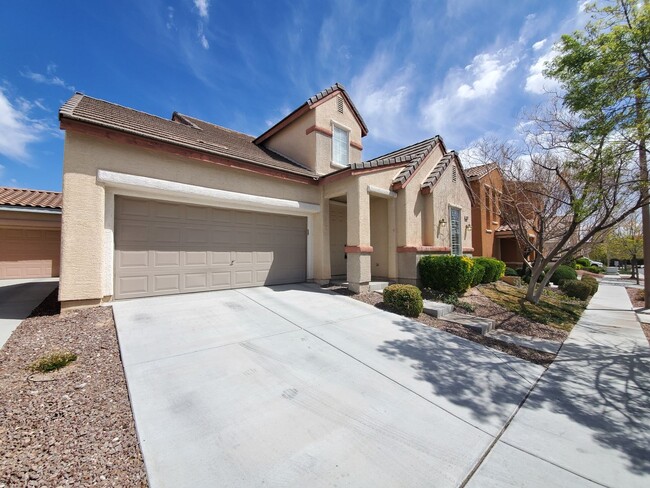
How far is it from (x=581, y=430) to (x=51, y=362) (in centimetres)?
698

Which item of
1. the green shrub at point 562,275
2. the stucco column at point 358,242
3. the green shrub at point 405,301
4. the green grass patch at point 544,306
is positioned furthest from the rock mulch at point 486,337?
the green shrub at point 562,275

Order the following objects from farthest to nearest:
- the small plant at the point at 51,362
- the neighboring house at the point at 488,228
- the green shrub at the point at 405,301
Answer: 1. the neighboring house at the point at 488,228
2. the green shrub at the point at 405,301
3. the small plant at the point at 51,362

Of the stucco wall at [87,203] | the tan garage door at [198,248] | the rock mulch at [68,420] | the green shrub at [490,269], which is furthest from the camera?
the green shrub at [490,269]

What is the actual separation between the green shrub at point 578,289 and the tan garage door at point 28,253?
25977 mm

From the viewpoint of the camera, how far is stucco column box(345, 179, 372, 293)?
901cm

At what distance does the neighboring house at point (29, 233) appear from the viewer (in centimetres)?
1171

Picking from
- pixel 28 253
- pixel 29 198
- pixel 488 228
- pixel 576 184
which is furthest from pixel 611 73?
pixel 28 253

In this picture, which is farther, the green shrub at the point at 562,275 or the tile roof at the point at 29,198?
the green shrub at the point at 562,275

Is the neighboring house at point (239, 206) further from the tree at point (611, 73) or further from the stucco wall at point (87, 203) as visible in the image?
A: the tree at point (611, 73)

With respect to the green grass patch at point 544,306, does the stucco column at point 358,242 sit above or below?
above

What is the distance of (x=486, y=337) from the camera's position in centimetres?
666

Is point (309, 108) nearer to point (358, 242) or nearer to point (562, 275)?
point (358, 242)

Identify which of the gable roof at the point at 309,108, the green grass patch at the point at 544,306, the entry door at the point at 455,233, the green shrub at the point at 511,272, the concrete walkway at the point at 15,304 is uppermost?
the gable roof at the point at 309,108

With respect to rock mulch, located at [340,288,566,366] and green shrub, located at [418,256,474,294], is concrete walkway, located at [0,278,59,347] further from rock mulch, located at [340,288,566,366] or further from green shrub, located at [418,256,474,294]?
green shrub, located at [418,256,474,294]
